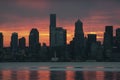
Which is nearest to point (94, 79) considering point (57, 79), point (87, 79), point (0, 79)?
point (87, 79)

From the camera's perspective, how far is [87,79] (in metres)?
65.4

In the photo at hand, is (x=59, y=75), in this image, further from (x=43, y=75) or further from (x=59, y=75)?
(x=43, y=75)

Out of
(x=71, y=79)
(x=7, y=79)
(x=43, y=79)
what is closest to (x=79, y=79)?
(x=71, y=79)

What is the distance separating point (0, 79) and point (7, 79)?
1.00 meters

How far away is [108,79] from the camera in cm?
6544

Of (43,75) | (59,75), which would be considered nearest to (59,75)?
(59,75)

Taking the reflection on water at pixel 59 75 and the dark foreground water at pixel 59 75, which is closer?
the reflection on water at pixel 59 75

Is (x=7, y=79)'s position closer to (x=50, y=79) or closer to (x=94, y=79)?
(x=50, y=79)

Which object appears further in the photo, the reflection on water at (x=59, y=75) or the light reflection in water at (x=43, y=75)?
the light reflection in water at (x=43, y=75)

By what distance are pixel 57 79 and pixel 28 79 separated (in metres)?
4.15

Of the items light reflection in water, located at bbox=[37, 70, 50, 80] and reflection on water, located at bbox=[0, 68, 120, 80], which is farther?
light reflection in water, located at bbox=[37, 70, 50, 80]

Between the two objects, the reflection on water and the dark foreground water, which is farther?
the dark foreground water

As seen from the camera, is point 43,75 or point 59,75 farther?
point 43,75

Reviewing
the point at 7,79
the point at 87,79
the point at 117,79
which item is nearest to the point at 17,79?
the point at 7,79
